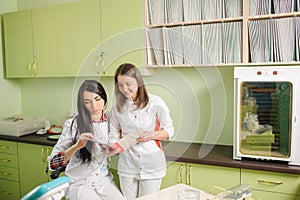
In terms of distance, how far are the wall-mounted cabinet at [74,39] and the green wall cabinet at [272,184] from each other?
46.7 inches

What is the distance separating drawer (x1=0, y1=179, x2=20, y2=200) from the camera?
120 inches

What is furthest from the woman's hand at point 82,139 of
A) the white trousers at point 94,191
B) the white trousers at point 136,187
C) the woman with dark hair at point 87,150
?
the white trousers at point 136,187

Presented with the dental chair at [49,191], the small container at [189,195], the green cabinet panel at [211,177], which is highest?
the dental chair at [49,191]

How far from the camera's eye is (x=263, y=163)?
1994 mm

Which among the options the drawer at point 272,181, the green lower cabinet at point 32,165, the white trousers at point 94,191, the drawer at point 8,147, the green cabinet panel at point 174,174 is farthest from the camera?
the drawer at point 8,147

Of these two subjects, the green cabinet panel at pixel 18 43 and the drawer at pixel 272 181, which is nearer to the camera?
the drawer at pixel 272 181

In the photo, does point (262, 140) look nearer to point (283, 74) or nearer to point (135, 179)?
point (283, 74)

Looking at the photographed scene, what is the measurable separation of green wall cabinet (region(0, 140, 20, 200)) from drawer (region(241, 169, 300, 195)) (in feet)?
7.16

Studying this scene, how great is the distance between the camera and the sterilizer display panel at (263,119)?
79.7 inches

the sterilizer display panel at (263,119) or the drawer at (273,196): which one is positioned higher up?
the sterilizer display panel at (263,119)

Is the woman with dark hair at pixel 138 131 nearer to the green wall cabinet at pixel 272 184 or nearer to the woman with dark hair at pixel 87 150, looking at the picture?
the woman with dark hair at pixel 87 150

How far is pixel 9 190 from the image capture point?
10.2ft

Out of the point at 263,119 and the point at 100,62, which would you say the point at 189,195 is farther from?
the point at 100,62

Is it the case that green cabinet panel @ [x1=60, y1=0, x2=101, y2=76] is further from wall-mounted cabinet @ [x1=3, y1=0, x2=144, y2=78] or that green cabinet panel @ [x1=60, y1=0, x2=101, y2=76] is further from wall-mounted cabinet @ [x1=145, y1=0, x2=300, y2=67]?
wall-mounted cabinet @ [x1=145, y1=0, x2=300, y2=67]
